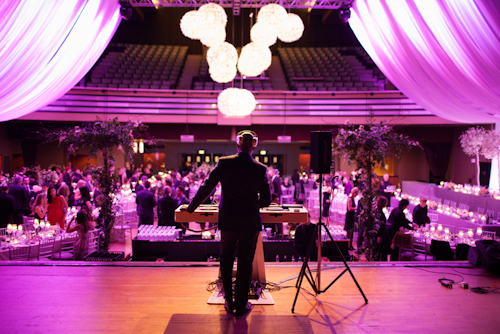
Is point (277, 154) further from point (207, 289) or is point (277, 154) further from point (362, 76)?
point (207, 289)

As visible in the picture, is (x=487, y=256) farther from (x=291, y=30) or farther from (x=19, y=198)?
(x=19, y=198)

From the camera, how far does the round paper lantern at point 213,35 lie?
586 centimetres

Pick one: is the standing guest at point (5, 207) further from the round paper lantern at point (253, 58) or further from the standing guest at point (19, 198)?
the round paper lantern at point (253, 58)

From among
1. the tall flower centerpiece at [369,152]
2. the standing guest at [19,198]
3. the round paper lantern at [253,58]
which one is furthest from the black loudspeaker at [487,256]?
the standing guest at [19,198]

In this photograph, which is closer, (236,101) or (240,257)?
(240,257)

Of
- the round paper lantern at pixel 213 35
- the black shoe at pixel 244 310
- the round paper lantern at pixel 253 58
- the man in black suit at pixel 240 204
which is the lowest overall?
the black shoe at pixel 244 310

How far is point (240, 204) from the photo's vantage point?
2.87 m

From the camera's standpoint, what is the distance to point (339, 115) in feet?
45.3

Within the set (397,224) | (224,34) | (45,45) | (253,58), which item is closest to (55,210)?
(45,45)

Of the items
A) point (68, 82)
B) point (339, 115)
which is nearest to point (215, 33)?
point (68, 82)

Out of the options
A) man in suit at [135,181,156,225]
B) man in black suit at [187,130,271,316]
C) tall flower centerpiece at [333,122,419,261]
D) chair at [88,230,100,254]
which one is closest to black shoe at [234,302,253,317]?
man in black suit at [187,130,271,316]

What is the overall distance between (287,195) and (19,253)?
8.14m

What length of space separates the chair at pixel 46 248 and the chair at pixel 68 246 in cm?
20

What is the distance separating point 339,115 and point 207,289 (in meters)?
11.5
